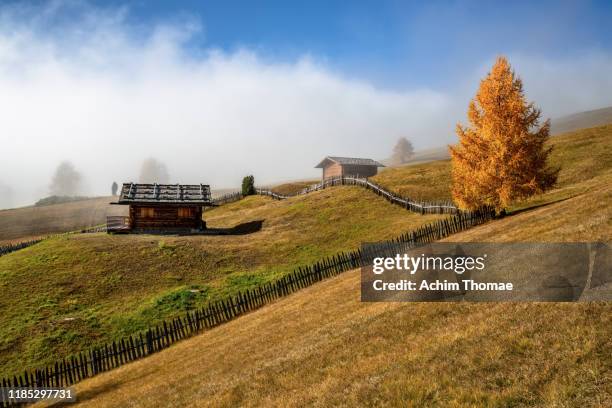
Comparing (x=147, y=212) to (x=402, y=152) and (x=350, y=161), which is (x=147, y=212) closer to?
(x=350, y=161)

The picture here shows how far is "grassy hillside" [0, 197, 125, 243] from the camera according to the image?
8331cm

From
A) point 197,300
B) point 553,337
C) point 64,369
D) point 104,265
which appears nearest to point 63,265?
point 104,265

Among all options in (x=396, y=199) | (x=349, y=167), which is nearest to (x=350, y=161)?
(x=349, y=167)

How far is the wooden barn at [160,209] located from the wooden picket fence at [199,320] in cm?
2412

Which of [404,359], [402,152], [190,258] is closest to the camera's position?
[404,359]

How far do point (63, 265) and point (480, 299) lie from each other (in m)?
35.7

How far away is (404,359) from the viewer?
10.6 metres

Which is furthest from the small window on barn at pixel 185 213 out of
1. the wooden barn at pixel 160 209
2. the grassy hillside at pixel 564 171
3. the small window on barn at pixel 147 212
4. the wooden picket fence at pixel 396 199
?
the grassy hillside at pixel 564 171

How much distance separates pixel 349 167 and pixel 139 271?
5686 centimetres

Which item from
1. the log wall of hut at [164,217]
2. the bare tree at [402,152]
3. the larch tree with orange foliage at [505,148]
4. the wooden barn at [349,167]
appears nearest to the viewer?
the larch tree with orange foliage at [505,148]

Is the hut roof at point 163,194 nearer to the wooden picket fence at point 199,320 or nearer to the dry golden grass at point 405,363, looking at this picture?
the wooden picket fence at point 199,320

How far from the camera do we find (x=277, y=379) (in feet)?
39.7

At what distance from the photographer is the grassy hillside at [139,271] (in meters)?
28.1

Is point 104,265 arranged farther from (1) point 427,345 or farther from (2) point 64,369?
(1) point 427,345
